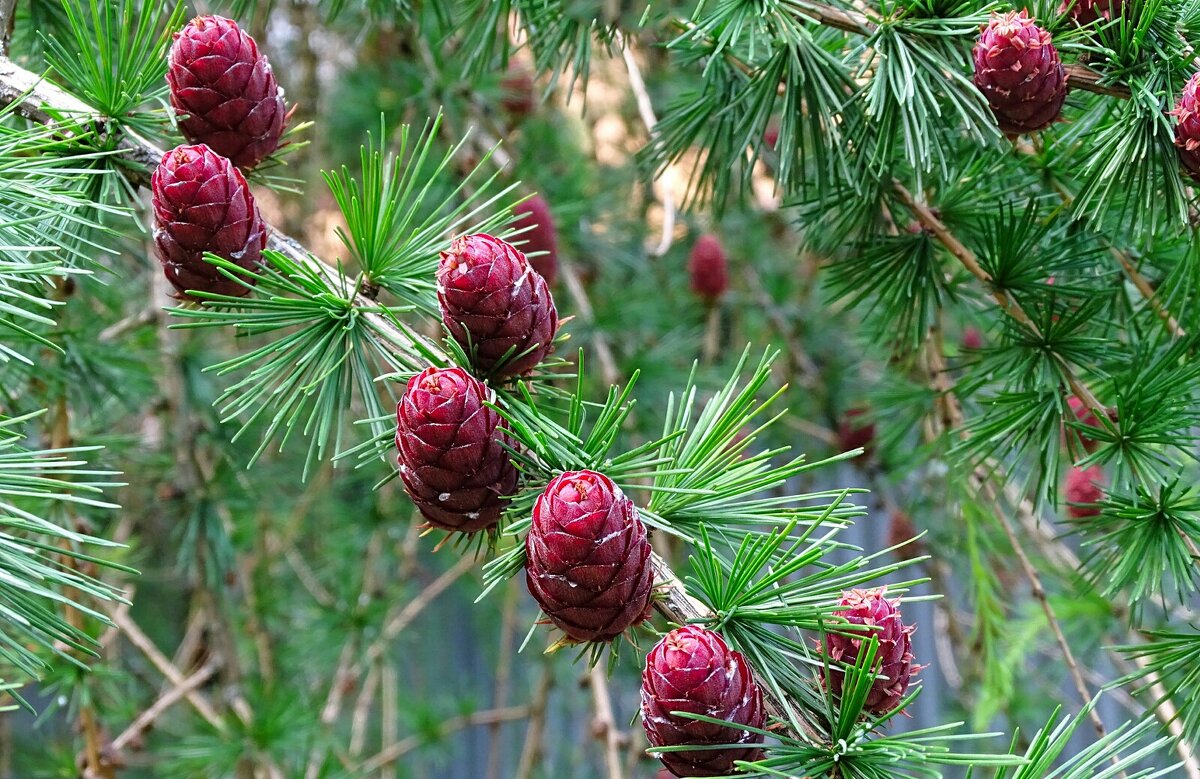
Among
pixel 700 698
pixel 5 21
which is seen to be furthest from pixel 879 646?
pixel 5 21

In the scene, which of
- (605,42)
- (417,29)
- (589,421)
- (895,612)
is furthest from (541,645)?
(895,612)

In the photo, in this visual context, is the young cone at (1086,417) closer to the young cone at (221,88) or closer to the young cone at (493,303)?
the young cone at (493,303)

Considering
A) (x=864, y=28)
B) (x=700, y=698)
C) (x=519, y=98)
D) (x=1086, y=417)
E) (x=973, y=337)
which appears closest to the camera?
(x=700, y=698)

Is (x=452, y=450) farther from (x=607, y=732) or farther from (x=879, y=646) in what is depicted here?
(x=607, y=732)

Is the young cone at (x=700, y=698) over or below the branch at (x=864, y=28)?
below

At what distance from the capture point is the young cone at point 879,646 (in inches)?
17.2

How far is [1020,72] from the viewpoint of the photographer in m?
0.53

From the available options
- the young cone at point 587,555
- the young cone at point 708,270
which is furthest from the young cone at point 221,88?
the young cone at point 708,270

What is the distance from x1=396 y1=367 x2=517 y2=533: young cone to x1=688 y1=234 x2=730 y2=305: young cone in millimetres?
1040

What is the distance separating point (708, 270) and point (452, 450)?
1079 mm

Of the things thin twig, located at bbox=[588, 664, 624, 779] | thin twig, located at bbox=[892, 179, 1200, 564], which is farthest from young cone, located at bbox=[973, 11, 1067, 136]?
thin twig, located at bbox=[588, 664, 624, 779]

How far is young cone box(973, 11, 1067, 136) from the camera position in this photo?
0.53m

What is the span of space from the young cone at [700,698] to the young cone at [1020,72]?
34 cm

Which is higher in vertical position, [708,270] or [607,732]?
[708,270]
